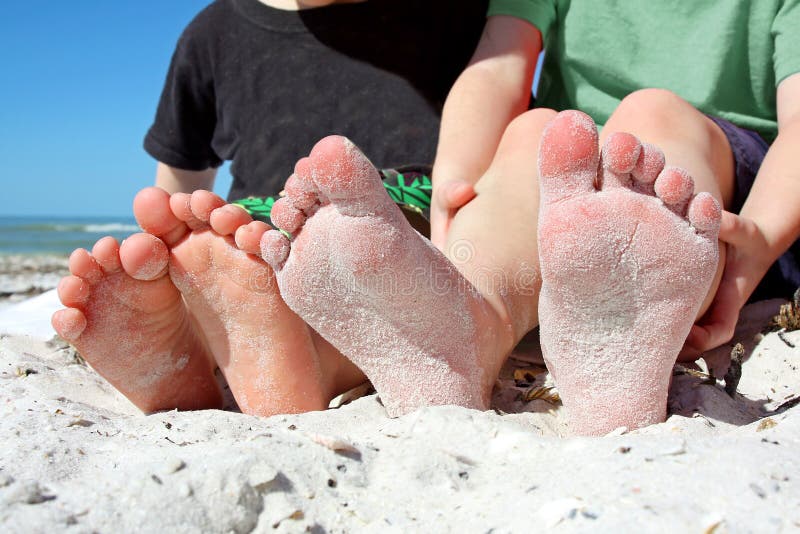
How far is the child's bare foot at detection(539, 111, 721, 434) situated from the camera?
0.73 m

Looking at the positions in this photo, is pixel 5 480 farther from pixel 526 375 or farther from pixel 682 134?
pixel 682 134

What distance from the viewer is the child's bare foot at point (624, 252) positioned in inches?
28.9

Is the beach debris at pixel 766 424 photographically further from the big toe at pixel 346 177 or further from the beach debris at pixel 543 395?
the big toe at pixel 346 177

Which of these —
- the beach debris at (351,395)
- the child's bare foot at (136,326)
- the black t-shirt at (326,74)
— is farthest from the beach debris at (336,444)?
the black t-shirt at (326,74)

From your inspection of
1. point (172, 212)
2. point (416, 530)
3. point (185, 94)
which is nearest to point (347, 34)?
point (185, 94)

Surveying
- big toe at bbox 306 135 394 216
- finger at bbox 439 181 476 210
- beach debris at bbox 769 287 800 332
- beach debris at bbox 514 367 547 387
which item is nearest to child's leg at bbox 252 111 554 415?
big toe at bbox 306 135 394 216

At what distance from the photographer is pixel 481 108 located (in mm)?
1382

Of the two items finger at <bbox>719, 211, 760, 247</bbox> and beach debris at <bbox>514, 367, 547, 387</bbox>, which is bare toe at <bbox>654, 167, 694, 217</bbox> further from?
beach debris at <bbox>514, 367, 547, 387</bbox>

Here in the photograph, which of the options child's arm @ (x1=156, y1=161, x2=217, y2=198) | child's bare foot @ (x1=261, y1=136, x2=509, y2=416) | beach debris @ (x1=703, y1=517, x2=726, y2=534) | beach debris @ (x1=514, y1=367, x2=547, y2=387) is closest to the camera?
beach debris @ (x1=703, y1=517, x2=726, y2=534)

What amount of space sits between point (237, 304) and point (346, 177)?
28 cm

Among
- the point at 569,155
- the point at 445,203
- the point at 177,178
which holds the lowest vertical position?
the point at 177,178

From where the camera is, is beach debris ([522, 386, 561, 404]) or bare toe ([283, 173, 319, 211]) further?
beach debris ([522, 386, 561, 404])

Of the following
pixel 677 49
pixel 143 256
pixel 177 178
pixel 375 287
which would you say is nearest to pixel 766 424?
pixel 375 287

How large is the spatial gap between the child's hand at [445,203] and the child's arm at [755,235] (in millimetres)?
411
